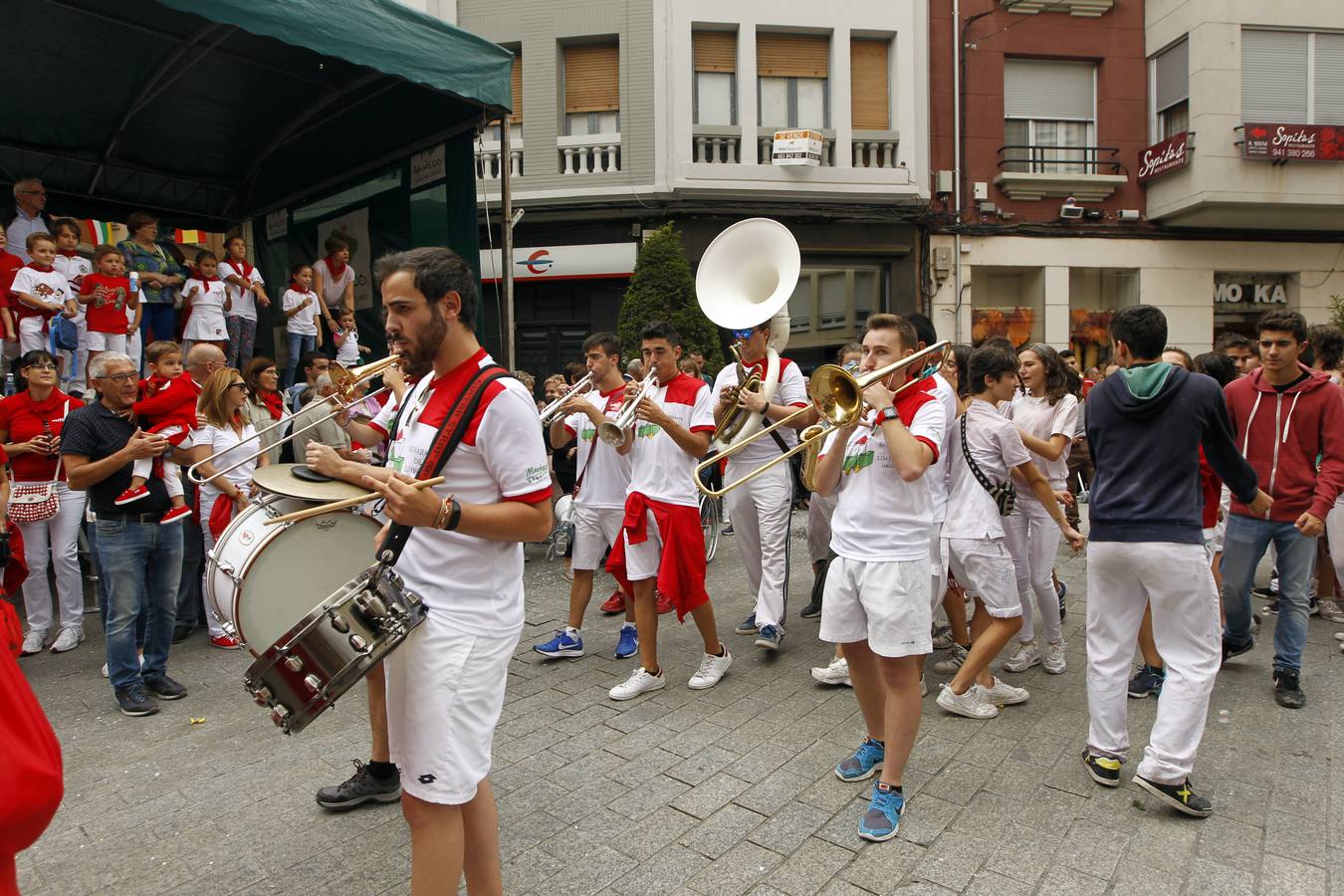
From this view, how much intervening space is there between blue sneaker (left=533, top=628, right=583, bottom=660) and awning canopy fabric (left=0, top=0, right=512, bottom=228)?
399 cm

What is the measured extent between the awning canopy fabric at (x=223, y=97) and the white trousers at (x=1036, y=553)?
4933mm

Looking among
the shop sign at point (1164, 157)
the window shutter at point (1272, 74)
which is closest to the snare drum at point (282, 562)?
Result: the shop sign at point (1164, 157)

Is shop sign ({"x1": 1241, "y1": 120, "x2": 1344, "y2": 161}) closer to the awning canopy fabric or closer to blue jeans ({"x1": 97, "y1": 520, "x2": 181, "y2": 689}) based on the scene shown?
the awning canopy fabric

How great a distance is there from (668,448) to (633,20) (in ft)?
40.7

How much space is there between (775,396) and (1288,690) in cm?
318

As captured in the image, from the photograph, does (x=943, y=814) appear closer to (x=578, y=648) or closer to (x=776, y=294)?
(x=578, y=648)

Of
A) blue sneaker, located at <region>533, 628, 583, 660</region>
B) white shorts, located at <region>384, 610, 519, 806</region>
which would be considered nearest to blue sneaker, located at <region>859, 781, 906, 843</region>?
white shorts, located at <region>384, 610, 519, 806</region>

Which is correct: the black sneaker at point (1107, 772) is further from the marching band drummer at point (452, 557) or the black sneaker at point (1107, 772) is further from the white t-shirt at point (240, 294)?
the white t-shirt at point (240, 294)

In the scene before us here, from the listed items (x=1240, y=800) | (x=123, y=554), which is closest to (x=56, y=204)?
(x=123, y=554)

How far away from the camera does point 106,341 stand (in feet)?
25.7

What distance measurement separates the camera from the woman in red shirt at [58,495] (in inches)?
224

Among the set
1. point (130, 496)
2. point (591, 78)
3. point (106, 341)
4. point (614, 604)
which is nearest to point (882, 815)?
point (614, 604)

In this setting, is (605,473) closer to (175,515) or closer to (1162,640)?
(175,515)

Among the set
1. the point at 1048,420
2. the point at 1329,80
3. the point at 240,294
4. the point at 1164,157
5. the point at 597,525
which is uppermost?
the point at 1329,80
